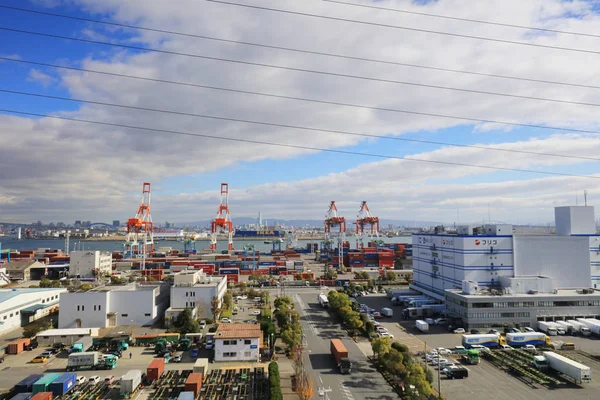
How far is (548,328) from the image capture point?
22.7 feet

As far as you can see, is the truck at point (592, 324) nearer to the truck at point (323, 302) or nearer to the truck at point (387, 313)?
the truck at point (387, 313)

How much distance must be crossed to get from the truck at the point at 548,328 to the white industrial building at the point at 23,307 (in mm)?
9800

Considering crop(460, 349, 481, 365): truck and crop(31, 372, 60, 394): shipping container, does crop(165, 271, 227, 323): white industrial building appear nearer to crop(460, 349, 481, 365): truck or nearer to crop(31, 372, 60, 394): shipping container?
crop(31, 372, 60, 394): shipping container

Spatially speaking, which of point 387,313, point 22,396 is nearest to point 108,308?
point 22,396

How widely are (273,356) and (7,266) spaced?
558 inches

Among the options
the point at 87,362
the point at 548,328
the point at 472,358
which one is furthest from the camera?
the point at 548,328

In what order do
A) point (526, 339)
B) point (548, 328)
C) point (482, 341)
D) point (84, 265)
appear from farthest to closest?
point (84, 265)
point (548, 328)
point (526, 339)
point (482, 341)

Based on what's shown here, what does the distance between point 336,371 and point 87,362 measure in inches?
136

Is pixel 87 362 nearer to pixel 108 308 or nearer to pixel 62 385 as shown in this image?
pixel 62 385

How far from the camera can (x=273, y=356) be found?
571cm

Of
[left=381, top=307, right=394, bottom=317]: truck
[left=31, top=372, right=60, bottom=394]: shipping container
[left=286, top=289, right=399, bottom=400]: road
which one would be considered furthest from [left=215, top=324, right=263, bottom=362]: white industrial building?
[left=381, top=307, right=394, bottom=317]: truck

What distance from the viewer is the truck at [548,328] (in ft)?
22.4

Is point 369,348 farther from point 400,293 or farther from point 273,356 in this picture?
point 400,293

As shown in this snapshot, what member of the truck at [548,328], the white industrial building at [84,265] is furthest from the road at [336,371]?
the white industrial building at [84,265]
